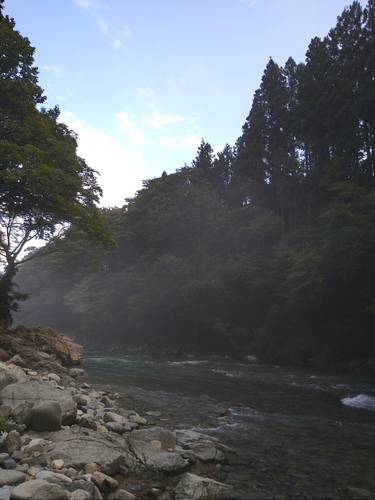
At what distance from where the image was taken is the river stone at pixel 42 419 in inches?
222

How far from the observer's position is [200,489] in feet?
13.5

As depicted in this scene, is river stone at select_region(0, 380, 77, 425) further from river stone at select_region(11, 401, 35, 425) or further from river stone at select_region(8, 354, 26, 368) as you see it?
river stone at select_region(8, 354, 26, 368)

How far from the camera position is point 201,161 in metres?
50.0

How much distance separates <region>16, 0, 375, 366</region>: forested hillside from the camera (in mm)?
21844

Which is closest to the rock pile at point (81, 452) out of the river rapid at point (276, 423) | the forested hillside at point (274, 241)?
the river rapid at point (276, 423)

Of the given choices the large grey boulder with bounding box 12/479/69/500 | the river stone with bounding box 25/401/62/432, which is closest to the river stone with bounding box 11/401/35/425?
the river stone with bounding box 25/401/62/432

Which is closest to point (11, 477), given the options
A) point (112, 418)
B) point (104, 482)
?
point (104, 482)

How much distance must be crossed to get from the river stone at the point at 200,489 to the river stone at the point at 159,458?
0.64 m

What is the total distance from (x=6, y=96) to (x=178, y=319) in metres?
23.9

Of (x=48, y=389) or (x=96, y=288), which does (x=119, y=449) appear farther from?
(x=96, y=288)

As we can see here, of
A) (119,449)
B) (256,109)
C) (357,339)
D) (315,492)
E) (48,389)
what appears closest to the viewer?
(315,492)

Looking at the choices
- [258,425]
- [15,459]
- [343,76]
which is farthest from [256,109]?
[15,459]

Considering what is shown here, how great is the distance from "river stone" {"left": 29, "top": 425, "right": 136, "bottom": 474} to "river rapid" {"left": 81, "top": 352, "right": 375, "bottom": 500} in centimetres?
128

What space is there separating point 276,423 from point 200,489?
165 inches
